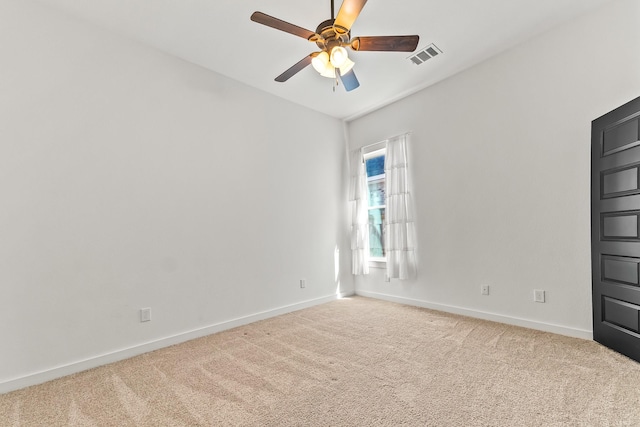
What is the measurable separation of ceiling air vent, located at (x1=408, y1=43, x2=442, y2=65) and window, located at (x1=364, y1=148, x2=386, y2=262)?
1411 millimetres

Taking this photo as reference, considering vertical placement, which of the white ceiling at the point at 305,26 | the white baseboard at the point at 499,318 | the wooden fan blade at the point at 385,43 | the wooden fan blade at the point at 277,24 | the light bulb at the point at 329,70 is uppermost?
the white ceiling at the point at 305,26

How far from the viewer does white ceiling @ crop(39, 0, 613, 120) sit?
2395 mm

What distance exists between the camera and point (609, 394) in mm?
1778

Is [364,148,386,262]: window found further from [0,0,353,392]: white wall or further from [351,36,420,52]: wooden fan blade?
[351,36,420,52]: wooden fan blade

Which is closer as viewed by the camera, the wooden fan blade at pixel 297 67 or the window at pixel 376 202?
the wooden fan blade at pixel 297 67

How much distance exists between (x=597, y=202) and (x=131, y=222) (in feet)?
13.6

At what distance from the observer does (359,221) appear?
4.52 meters

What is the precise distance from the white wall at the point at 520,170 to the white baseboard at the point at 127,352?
6.75 ft

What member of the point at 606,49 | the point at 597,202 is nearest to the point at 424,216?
the point at 597,202

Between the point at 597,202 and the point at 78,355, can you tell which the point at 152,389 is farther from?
the point at 597,202

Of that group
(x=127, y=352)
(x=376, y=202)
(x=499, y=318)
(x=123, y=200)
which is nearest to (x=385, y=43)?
(x=123, y=200)

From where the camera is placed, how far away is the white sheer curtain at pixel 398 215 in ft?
12.8

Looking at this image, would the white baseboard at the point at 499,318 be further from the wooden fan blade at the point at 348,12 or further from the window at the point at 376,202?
the wooden fan blade at the point at 348,12

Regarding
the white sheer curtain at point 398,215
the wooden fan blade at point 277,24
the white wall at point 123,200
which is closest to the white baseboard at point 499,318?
the white sheer curtain at point 398,215
